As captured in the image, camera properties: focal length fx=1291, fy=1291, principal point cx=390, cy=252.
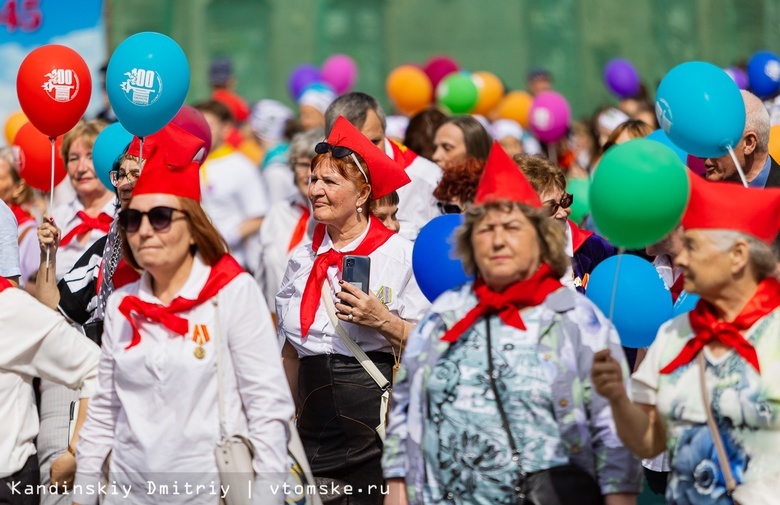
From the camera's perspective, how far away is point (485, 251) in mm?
4441

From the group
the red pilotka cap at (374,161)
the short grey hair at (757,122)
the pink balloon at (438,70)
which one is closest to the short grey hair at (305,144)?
the red pilotka cap at (374,161)

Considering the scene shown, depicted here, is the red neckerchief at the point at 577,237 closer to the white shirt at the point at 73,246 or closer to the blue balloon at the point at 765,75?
the white shirt at the point at 73,246

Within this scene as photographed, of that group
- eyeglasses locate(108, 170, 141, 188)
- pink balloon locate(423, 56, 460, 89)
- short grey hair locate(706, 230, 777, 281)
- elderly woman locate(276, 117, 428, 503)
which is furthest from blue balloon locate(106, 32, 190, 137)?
pink balloon locate(423, 56, 460, 89)

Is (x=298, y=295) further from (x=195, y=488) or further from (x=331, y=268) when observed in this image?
(x=195, y=488)

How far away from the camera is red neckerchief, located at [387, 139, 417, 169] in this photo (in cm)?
775

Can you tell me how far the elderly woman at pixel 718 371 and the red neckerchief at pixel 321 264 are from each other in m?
1.79

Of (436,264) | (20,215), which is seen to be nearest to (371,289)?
(436,264)

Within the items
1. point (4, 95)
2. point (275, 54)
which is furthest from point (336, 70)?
point (4, 95)

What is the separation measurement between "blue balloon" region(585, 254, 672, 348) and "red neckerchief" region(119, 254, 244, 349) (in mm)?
1780

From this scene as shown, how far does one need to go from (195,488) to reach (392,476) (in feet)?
2.26

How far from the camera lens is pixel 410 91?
13688mm

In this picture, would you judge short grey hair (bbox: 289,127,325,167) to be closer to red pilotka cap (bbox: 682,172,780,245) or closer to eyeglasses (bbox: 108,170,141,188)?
eyeglasses (bbox: 108,170,141,188)

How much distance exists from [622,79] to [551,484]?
43.0ft

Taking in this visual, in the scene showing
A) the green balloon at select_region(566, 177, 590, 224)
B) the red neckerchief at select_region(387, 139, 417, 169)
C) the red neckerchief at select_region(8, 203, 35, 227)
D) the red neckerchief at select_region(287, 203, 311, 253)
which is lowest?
the red neckerchief at select_region(287, 203, 311, 253)
